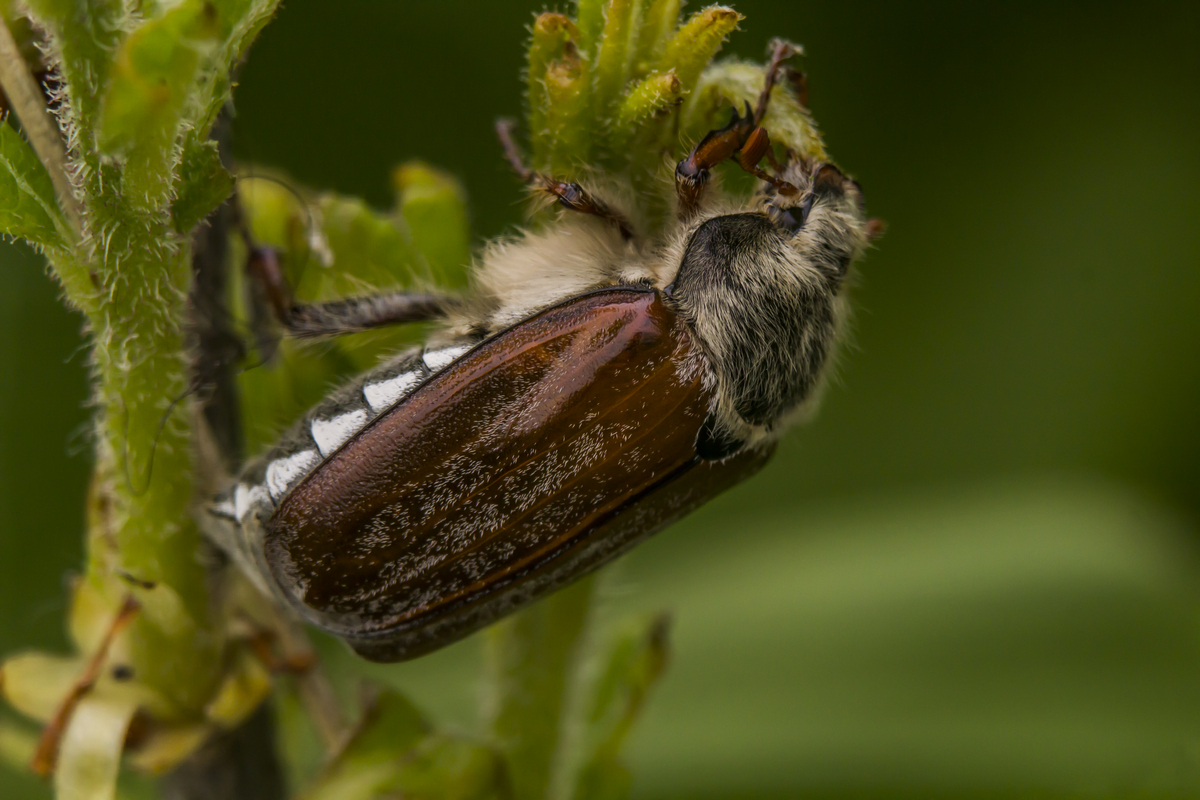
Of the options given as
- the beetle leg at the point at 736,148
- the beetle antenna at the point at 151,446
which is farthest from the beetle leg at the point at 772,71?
the beetle antenna at the point at 151,446

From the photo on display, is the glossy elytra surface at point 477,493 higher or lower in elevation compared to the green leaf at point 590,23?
lower

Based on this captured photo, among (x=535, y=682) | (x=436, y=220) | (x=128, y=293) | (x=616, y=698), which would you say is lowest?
(x=616, y=698)

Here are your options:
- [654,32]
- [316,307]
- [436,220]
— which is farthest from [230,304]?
[654,32]

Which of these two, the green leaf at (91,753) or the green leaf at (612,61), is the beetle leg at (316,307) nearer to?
the green leaf at (612,61)

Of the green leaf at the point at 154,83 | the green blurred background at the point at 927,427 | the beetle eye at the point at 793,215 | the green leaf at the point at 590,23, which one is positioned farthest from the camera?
the green blurred background at the point at 927,427

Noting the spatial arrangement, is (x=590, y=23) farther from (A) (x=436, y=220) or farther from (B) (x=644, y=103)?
(A) (x=436, y=220)

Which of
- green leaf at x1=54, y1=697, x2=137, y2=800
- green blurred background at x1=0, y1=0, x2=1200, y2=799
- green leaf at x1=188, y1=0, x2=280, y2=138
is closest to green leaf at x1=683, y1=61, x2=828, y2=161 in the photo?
green leaf at x1=188, y1=0, x2=280, y2=138

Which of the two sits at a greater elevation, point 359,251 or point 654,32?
point 654,32
